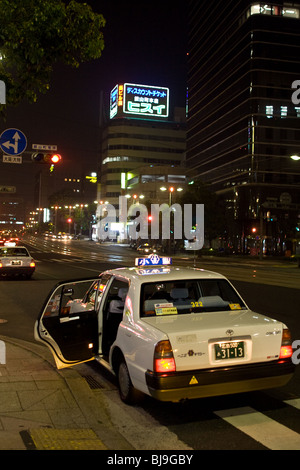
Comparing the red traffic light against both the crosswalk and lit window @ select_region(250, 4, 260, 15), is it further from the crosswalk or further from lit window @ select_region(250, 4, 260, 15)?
lit window @ select_region(250, 4, 260, 15)

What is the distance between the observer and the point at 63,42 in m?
7.07

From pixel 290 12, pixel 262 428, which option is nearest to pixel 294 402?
pixel 262 428

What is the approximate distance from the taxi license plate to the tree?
5120mm

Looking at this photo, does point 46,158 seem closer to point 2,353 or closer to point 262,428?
point 2,353

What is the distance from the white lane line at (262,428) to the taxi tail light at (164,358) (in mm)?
930

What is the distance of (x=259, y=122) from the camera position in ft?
212

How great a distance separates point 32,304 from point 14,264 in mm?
7381

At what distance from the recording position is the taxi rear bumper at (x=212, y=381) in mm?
4402

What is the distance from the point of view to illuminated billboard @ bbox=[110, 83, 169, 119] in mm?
105062

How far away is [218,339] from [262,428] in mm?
972

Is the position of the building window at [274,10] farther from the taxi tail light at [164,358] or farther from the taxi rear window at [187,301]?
the taxi tail light at [164,358]

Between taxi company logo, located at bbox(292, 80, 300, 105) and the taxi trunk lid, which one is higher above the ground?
taxi company logo, located at bbox(292, 80, 300, 105)

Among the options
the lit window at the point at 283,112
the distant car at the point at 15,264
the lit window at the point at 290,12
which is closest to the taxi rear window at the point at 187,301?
the distant car at the point at 15,264

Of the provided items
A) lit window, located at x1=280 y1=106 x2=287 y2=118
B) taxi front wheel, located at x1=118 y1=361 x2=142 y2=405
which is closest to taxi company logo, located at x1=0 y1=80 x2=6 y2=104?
taxi front wheel, located at x1=118 y1=361 x2=142 y2=405
